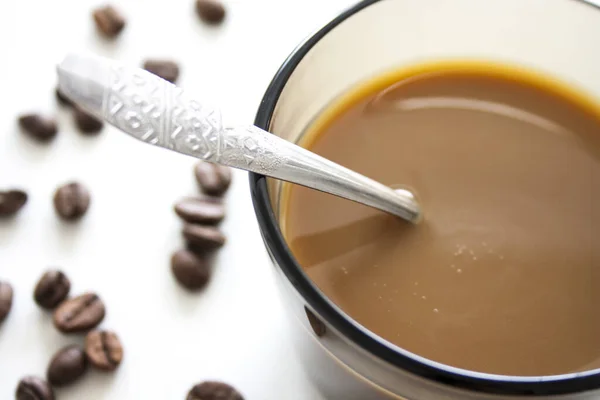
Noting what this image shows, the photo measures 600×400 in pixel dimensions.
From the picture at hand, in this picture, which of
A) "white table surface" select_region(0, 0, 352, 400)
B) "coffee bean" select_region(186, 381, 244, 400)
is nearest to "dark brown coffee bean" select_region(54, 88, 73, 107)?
"white table surface" select_region(0, 0, 352, 400)

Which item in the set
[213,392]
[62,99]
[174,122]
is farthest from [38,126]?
[174,122]

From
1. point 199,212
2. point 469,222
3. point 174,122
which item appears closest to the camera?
point 174,122

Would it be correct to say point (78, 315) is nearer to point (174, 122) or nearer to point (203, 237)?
point (203, 237)

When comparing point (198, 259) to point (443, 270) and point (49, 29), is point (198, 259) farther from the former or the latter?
point (49, 29)

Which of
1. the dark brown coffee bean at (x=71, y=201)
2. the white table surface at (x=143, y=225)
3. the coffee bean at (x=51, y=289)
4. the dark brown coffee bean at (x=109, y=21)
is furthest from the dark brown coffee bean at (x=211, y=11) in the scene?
the coffee bean at (x=51, y=289)

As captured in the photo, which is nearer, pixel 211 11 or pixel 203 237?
pixel 203 237

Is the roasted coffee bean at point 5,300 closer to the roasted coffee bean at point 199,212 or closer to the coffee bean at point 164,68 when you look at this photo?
the roasted coffee bean at point 199,212
